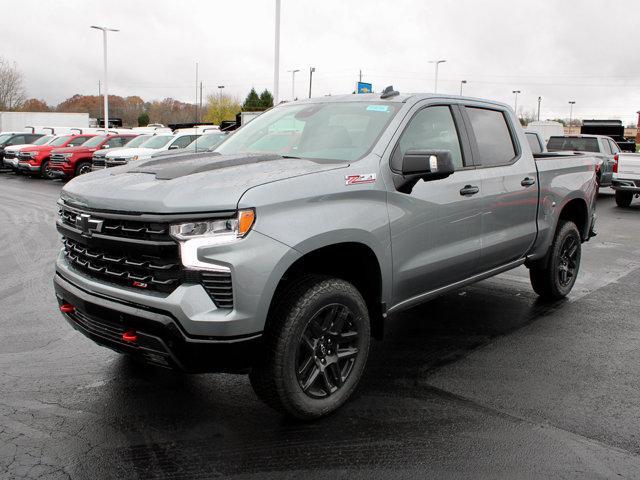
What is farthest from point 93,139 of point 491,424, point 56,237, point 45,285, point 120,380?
point 491,424

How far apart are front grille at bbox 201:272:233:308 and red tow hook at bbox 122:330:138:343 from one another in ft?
1.64

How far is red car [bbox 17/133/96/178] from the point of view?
22.3 meters

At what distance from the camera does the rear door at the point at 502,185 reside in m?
4.89

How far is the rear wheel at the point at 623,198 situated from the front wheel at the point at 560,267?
11247 millimetres

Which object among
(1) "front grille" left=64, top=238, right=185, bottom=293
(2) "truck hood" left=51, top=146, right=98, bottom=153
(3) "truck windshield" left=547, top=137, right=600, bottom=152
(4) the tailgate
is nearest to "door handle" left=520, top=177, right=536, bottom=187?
(1) "front grille" left=64, top=238, right=185, bottom=293

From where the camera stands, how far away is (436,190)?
427 cm

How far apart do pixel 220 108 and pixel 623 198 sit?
78.2 meters

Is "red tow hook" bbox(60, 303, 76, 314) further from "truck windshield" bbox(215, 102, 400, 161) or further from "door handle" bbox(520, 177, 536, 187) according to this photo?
"door handle" bbox(520, 177, 536, 187)

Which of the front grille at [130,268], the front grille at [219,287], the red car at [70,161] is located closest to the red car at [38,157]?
the red car at [70,161]

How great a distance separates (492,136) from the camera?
17.1ft

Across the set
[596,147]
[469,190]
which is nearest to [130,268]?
[469,190]

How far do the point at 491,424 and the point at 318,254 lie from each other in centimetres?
145

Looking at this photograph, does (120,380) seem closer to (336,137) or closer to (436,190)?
(336,137)

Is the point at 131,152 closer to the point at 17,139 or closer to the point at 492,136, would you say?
the point at 17,139
